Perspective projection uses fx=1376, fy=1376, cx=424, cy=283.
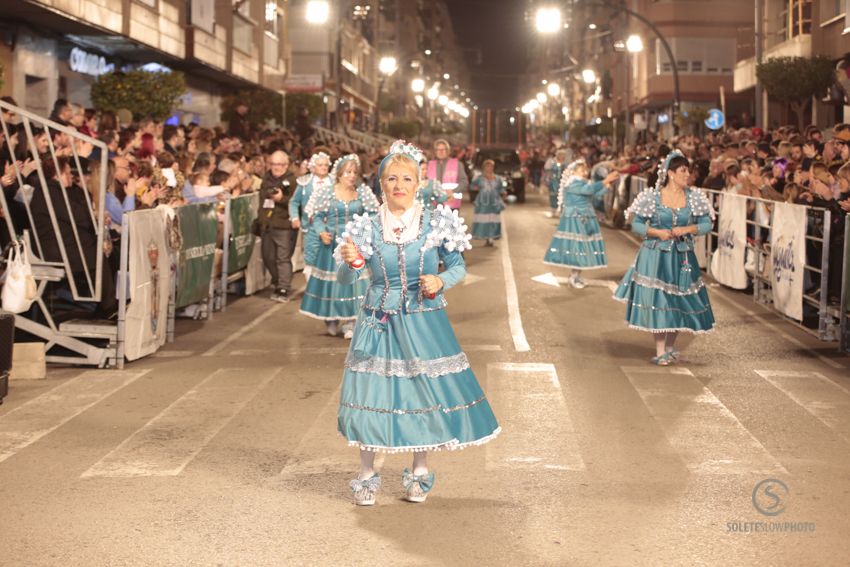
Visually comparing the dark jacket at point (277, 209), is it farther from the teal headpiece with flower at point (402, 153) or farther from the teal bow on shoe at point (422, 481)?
the teal bow on shoe at point (422, 481)

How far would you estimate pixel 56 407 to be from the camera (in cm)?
1030

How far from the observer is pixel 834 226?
14.7 metres

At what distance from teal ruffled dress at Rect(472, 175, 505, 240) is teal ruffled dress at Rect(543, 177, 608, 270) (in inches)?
273

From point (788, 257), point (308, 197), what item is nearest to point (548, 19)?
point (788, 257)

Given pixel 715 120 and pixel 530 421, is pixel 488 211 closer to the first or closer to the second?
pixel 715 120

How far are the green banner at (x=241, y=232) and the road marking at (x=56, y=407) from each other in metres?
5.38

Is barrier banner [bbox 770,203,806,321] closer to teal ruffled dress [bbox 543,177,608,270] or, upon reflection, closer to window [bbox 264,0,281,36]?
teal ruffled dress [bbox 543,177,608,270]

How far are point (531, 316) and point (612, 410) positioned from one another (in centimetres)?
602

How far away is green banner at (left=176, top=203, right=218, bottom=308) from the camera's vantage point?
1442 centimetres

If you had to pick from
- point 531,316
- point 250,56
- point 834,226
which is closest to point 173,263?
point 531,316

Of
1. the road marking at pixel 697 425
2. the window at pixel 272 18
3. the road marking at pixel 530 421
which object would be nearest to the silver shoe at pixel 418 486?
the road marking at pixel 530 421

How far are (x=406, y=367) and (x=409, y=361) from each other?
0.04 m

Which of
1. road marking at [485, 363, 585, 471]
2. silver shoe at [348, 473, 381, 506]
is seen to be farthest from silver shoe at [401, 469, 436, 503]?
road marking at [485, 363, 585, 471]

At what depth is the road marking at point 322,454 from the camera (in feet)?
26.8
